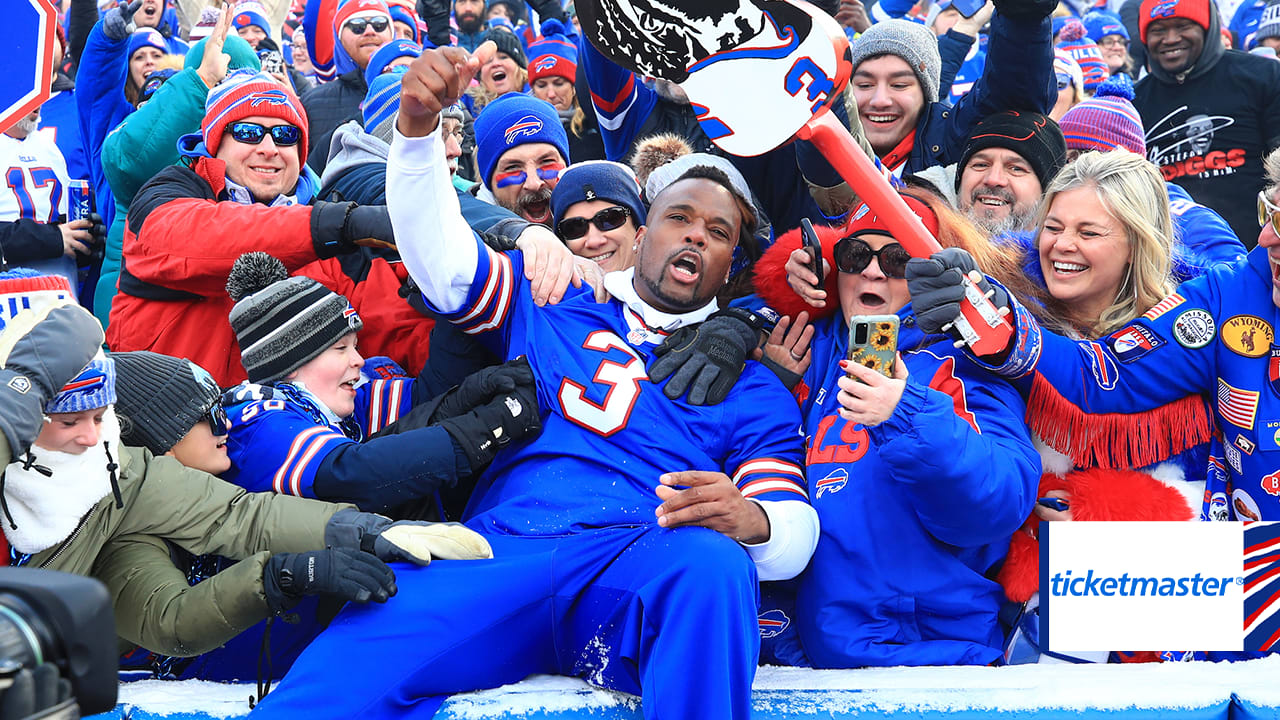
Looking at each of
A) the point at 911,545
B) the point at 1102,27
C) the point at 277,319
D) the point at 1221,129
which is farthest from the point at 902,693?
the point at 1102,27

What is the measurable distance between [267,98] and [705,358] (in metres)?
1.76

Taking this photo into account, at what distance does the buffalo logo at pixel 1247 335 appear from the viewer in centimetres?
292

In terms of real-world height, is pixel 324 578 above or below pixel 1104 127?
below

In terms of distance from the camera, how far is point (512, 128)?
4.27 meters

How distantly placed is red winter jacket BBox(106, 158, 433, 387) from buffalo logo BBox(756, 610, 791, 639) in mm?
1413

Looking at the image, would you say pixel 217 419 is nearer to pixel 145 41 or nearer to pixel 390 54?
pixel 390 54

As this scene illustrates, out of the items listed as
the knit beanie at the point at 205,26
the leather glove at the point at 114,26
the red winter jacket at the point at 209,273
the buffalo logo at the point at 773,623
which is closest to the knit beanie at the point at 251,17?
the knit beanie at the point at 205,26

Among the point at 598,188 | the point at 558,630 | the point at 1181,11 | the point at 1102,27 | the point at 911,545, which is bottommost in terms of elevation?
the point at 558,630

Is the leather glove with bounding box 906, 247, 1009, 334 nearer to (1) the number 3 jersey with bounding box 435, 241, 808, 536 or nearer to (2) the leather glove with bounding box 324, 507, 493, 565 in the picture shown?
(1) the number 3 jersey with bounding box 435, 241, 808, 536

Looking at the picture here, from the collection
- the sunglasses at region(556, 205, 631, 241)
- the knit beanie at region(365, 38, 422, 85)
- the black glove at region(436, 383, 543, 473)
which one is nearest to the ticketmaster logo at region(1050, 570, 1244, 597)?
the black glove at region(436, 383, 543, 473)

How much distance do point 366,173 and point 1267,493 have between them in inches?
114

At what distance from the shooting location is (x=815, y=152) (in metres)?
3.47

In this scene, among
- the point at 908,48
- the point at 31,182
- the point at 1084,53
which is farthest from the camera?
the point at 1084,53

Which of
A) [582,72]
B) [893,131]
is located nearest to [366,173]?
[582,72]
